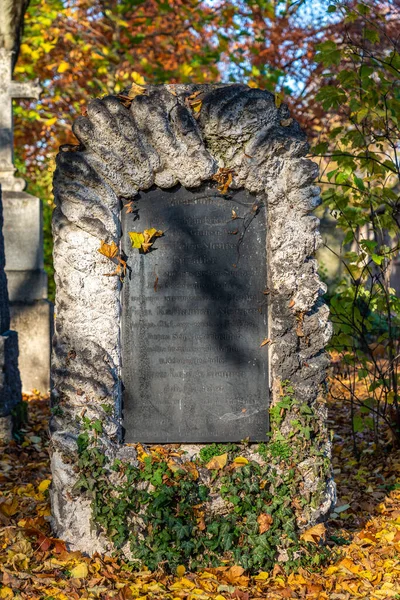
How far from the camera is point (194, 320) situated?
3.76 metres

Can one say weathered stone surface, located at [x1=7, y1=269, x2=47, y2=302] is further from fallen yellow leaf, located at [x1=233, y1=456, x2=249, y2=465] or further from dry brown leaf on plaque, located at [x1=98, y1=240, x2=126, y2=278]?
fallen yellow leaf, located at [x1=233, y1=456, x2=249, y2=465]

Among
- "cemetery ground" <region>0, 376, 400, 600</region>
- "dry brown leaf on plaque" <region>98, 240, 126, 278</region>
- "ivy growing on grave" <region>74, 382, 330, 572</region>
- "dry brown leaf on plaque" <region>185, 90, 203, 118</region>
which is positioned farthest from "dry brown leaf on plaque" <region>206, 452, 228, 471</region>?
"dry brown leaf on plaque" <region>185, 90, 203, 118</region>

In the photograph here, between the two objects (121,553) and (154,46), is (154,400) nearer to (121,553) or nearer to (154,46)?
(121,553)

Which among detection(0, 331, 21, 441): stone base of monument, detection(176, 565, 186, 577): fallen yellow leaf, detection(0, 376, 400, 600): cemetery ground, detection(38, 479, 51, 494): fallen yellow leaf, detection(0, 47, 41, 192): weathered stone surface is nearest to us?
detection(0, 376, 400, 600): cemetery ground

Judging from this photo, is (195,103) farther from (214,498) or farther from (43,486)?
(43,486)

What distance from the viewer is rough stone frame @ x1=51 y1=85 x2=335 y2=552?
3.71 meters

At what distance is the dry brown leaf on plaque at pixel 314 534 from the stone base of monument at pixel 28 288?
4.53m

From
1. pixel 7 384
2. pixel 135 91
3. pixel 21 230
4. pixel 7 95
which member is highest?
pixel 7 95

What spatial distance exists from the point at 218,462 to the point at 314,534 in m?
0.61

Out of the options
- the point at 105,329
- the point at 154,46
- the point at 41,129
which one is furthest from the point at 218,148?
the point at 41,129

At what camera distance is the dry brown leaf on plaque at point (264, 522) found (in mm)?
3695

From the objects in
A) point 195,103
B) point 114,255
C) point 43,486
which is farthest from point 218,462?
point 195,103

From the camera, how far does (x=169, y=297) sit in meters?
3.76

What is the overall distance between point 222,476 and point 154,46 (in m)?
12.6
